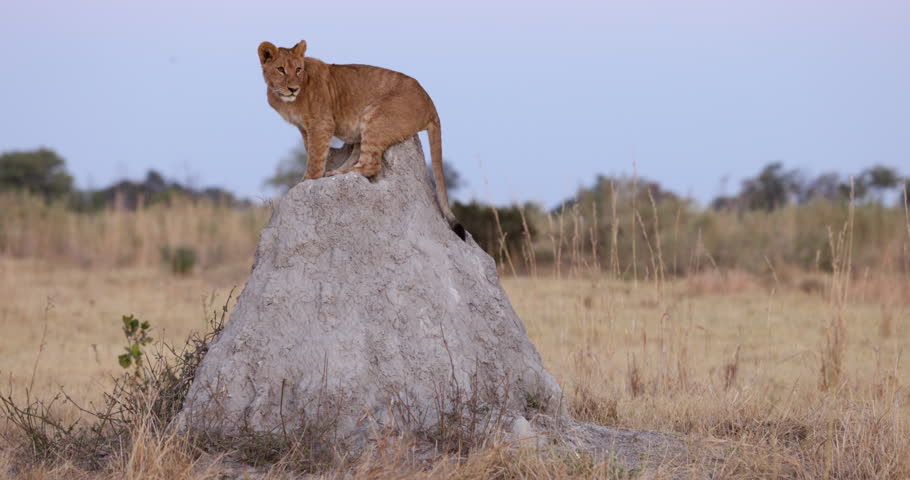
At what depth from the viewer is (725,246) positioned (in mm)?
16500

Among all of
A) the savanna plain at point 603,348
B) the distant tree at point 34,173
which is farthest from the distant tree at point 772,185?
the distant tree at point 34,173

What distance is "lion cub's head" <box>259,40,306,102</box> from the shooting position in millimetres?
4902

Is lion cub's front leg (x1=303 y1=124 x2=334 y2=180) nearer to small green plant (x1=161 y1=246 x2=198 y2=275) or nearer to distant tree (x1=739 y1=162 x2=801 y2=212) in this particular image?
small green plant (x1=161 y1=246 x2=198 y2=275)

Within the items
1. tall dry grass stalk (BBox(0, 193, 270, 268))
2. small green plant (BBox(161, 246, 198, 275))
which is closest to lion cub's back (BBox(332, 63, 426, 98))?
small green plant (BBox(161, 246, 198, 275))

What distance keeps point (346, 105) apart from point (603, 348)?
4248 mm

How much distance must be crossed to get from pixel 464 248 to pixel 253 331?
4.18 feet

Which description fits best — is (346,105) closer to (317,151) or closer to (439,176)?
(317,151)

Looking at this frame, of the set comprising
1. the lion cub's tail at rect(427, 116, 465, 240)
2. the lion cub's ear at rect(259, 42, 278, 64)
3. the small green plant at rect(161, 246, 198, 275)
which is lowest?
the small green plant at rect(161, 246, 198, 275)

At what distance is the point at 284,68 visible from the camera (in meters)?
4.90

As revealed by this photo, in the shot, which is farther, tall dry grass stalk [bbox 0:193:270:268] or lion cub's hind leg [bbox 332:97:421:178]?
tall dry grass stalk [bbox 0:193:270:268]

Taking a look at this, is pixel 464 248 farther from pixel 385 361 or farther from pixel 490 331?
pixel 385 361

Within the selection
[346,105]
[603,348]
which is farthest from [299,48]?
[603,348]

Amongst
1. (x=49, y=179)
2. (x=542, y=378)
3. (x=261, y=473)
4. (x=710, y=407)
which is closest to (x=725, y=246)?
(x=710, y=407)

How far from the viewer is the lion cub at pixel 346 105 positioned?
4.95m
